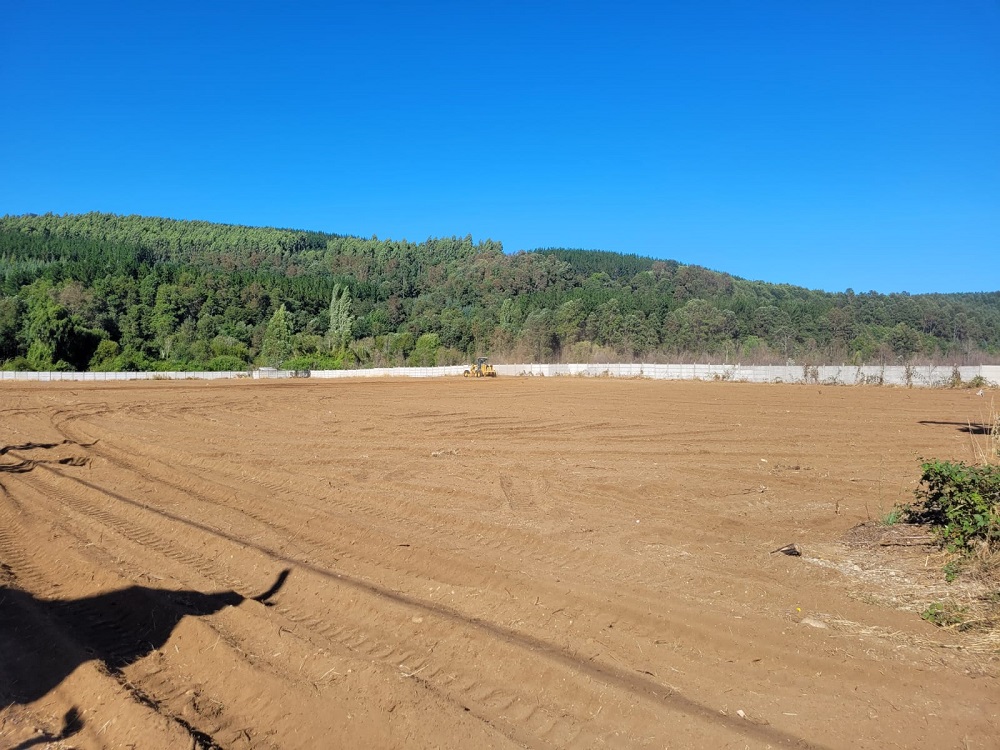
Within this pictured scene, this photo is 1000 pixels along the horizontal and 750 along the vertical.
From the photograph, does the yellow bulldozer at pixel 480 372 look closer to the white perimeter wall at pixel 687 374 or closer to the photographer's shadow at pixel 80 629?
the white perimeter wall at pixel 687 374

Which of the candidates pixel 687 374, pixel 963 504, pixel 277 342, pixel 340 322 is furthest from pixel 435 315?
pixel 963 504

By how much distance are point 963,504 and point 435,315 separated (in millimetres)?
118621

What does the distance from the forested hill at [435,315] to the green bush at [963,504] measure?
5246 cm

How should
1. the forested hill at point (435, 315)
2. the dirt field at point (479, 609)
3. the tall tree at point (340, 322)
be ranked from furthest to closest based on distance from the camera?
the tall tree at point (340, 322) < the forested hill at point (435, 315) < the dirt field at point (479, 609)

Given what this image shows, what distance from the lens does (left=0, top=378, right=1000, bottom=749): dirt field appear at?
179 inches

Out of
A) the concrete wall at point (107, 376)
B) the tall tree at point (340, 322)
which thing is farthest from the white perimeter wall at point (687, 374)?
the tall tree at point (340, 322)

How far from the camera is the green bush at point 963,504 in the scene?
664 cm

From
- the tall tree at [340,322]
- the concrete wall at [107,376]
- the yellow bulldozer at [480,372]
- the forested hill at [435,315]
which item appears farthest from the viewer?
the tall tree at [340,322]

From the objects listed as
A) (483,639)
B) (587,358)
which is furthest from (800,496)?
(587,358)

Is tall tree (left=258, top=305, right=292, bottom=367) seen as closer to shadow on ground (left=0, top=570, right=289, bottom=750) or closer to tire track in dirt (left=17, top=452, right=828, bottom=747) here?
shadow on ground (left=0, top=570, right=289, bottom=750)

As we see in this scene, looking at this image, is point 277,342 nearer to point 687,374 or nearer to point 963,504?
point 687,374

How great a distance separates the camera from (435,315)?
12388 centimetres

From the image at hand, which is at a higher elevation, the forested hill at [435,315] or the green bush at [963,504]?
the forested hill at [435,315]

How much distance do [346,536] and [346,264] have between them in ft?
586
